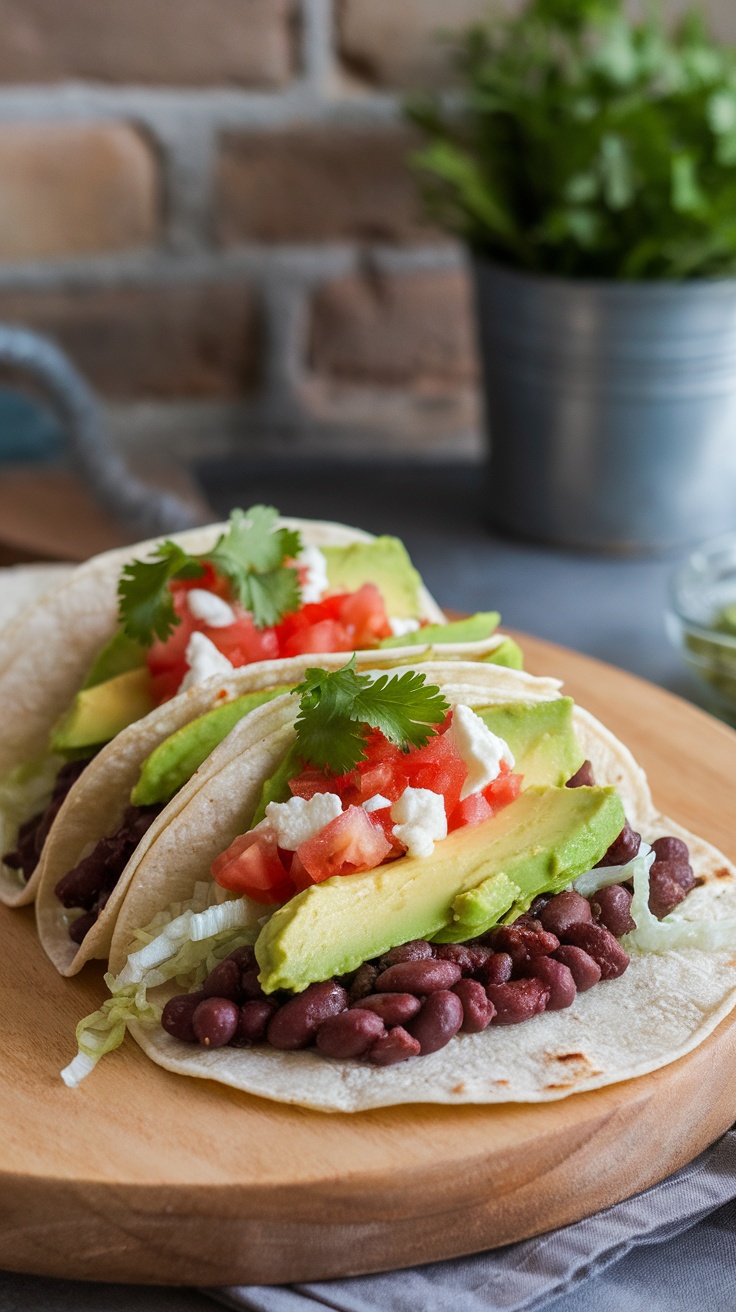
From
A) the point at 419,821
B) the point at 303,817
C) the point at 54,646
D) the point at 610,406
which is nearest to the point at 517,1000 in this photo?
the point at 419,821

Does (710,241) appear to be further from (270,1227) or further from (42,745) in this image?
(270,1227)

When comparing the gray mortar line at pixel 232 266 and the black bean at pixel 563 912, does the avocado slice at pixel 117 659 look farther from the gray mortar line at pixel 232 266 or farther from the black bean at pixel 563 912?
the gray mortar line at pixel 232 266

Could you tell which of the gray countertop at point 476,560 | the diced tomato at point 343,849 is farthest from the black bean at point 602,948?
the gray countertop at point 476,560

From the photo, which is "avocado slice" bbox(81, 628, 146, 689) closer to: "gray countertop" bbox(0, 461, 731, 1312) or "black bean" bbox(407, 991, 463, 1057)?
"black bean" bbox(407, 991, 463, 1057)

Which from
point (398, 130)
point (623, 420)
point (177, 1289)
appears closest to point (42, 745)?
point (177, 1289)

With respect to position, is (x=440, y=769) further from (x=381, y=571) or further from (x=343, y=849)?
(x=381, y=571)

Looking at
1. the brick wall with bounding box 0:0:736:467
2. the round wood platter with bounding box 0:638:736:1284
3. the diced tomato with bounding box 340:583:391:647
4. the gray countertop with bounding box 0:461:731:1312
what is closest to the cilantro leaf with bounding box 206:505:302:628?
the diced tomato with bounding box 340:583:391:647

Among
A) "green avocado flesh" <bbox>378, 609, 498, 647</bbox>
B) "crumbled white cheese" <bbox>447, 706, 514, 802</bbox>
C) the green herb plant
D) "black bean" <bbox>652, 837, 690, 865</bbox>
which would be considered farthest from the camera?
the green herb plant
